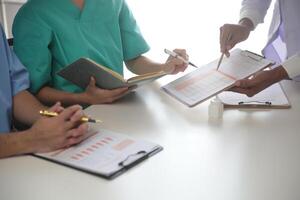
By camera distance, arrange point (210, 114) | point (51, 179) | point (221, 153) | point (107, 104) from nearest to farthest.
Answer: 1. point (51, 179)
2. point (221, 153)
3. point (210, 114)
4. point (107, 104)

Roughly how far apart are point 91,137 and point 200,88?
1.42 feet

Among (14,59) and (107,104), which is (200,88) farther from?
(14,59)

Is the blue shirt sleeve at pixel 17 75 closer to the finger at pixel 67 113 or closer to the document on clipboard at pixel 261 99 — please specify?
the finger at pixel 67 113

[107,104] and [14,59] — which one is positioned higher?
[14,59]

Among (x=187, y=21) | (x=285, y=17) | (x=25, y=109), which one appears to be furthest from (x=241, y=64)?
(x=187, y=21)

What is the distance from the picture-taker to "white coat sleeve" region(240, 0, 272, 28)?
160 centimetres

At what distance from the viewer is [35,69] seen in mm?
1325

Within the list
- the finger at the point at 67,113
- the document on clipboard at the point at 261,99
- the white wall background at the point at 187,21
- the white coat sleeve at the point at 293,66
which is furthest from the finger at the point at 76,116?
the white wall background at the point at 187,21

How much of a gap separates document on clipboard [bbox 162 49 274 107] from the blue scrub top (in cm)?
47

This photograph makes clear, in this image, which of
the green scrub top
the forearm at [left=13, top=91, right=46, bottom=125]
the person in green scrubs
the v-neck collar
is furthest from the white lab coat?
the forearm at [left=13, top=91, right=46, bottom=125]

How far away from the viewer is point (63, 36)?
1.38 metres

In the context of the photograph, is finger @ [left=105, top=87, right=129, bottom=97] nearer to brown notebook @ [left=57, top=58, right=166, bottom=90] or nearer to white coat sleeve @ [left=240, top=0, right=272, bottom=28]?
brown notebook @ [left=57, top=58, right=166, bottom=90]

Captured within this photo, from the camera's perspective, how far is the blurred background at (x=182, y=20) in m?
2.40

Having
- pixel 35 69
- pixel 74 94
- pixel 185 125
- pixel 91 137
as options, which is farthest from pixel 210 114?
pixel 35 69
